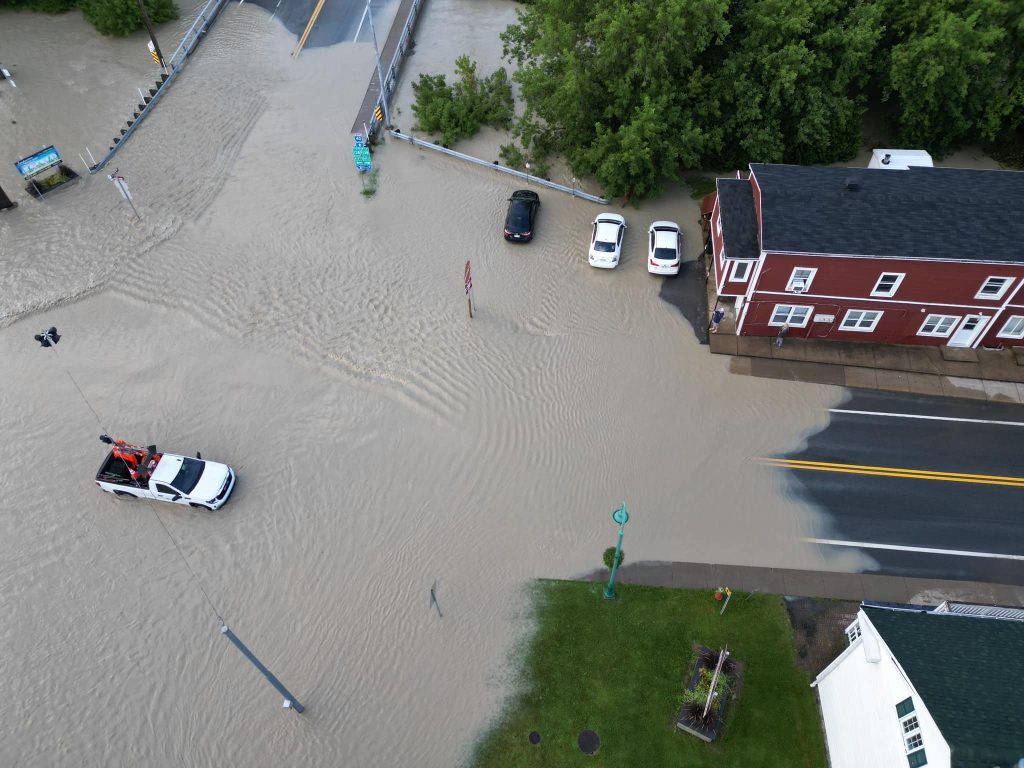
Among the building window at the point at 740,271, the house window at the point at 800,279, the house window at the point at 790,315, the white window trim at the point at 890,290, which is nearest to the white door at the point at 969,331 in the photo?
the white window trim at the point at 890,290

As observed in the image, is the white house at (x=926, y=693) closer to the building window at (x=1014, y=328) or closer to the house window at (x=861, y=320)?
the house window at (x=861, y=320)

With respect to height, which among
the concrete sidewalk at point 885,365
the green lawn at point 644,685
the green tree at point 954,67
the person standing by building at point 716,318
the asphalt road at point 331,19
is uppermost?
the green tree at point 954,67

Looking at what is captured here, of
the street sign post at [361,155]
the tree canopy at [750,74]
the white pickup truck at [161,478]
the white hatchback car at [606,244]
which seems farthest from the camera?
the street sign post at [361,155]

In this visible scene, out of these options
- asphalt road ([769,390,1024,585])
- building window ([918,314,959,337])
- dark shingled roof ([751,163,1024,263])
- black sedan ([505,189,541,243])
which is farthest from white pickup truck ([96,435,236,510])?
building window ([918,314,959,337])

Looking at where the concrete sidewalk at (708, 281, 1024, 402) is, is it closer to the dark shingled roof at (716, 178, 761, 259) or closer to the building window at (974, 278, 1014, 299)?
the building window at (974, 278, 1014, 299)

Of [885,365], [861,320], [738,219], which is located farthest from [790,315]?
[738,219]

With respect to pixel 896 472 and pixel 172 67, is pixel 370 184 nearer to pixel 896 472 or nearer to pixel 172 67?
pixel 172 67
